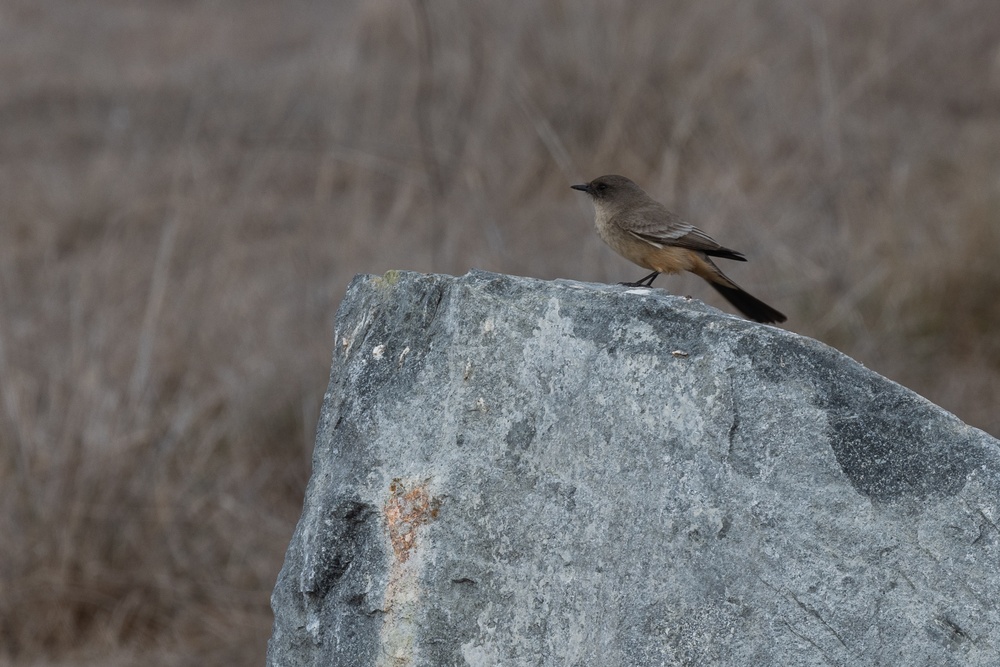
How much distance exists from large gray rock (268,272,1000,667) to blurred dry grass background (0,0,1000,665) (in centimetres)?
206

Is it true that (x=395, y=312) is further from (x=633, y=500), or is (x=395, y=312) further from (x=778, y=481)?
(x=778, y=481)

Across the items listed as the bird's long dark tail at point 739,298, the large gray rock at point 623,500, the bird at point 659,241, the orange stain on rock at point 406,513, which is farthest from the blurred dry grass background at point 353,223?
the orange stain on rock at point 406,513

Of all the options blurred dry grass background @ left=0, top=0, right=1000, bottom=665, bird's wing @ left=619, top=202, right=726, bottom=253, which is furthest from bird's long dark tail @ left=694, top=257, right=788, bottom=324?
blurred dry grass background @ left=0, top=0, right=1000, bottom=665

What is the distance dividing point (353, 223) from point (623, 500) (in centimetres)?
464

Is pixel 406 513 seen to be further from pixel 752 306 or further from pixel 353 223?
pixel 353 223

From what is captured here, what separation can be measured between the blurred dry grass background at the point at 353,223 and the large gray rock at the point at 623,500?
2064 mm

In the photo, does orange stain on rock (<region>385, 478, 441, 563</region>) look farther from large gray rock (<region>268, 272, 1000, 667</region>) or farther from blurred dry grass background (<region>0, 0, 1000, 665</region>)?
blurred dry grass background (<region>0, 0, 1000, 665</region>)

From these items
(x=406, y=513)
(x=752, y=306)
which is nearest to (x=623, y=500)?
(x=406, y=513)

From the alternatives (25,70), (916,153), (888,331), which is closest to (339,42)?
(25,70)

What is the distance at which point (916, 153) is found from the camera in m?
7.77

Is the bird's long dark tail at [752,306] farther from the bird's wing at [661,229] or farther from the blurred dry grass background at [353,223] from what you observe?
the blurred dry grass background at [353,223]

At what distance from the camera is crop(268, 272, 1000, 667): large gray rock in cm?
161

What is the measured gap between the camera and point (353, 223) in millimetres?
6188

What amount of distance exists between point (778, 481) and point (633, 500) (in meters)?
0.22
